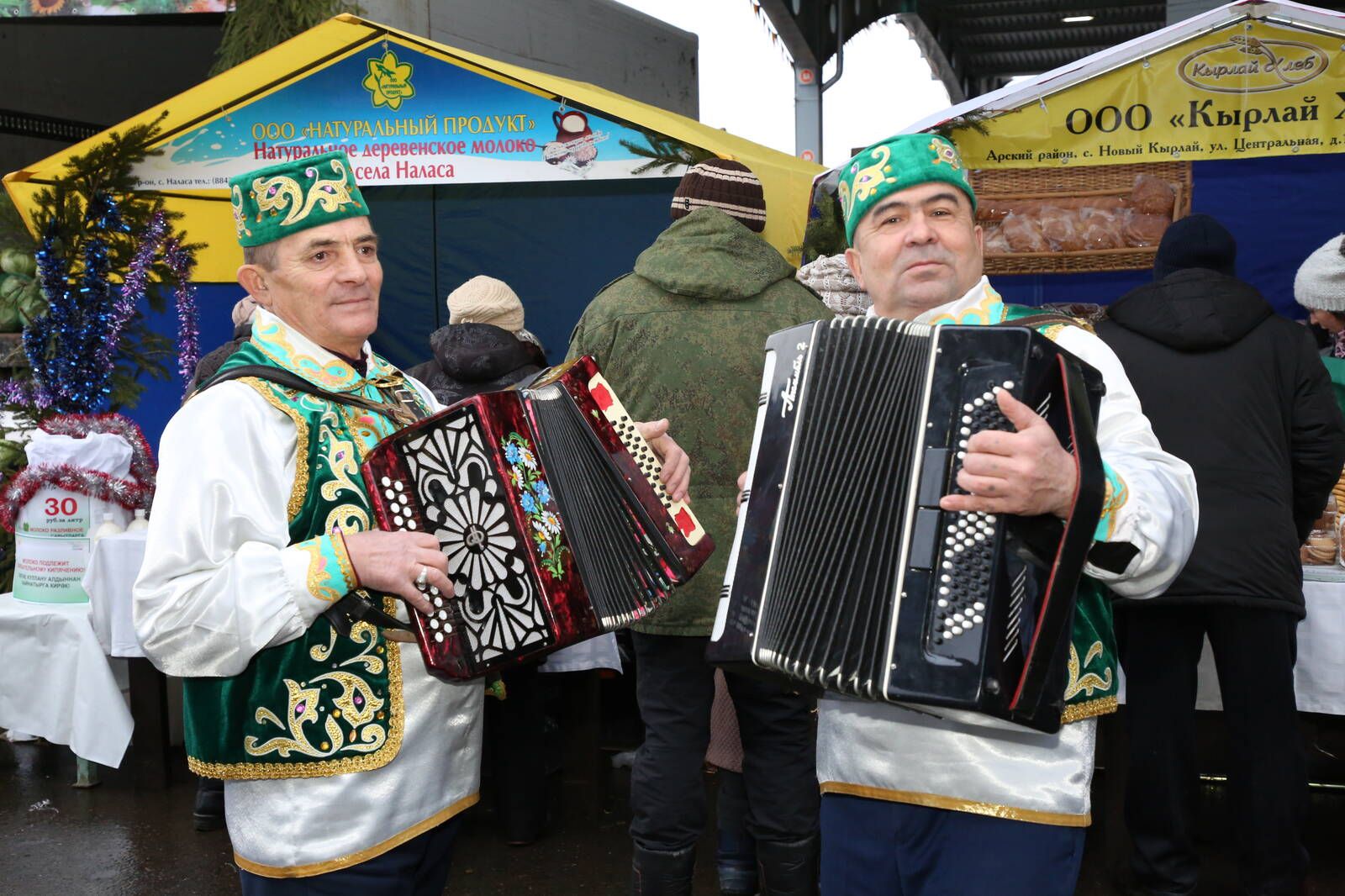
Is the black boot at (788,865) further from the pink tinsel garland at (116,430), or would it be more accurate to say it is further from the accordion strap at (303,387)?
the pink tinsel garland at (116,430)

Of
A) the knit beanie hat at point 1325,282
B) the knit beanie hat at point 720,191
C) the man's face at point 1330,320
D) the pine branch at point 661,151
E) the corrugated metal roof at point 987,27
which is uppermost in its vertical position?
the corrugated metal roof at point 987,27

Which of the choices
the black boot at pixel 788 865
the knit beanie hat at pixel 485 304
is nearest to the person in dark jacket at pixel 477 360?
the knit beanie hat at pixel 485 304

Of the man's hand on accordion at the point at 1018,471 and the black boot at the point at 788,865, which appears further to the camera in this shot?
the black boot at the point at 788,865

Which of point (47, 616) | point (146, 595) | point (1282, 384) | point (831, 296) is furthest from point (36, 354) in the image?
point (1282, 384)

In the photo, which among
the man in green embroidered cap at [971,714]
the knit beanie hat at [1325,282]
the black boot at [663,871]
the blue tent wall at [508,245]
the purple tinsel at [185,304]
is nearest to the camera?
the man in green embroidered cap at [971,714]

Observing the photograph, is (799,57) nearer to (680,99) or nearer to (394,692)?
(680,99)

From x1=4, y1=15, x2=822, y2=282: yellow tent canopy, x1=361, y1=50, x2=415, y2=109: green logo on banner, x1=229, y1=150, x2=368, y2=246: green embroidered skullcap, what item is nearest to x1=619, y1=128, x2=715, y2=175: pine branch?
x1=4, y1=15, x2=822, y2=282: yellow tent canopy

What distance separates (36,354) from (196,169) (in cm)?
151

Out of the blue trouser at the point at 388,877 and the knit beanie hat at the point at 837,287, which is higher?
the knit beanie hat at the point at 837,287

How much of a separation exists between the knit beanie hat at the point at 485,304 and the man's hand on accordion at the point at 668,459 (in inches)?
90.3

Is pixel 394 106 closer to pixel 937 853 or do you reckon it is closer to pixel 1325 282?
pixel 1325 282

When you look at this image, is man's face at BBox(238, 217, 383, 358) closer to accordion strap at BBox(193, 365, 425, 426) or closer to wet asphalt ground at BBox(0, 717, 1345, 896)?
accordion strap at BBox(193, 365, 425, 426)

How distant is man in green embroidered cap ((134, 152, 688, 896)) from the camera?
1.91 metres

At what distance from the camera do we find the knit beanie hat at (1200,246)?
136 inches
